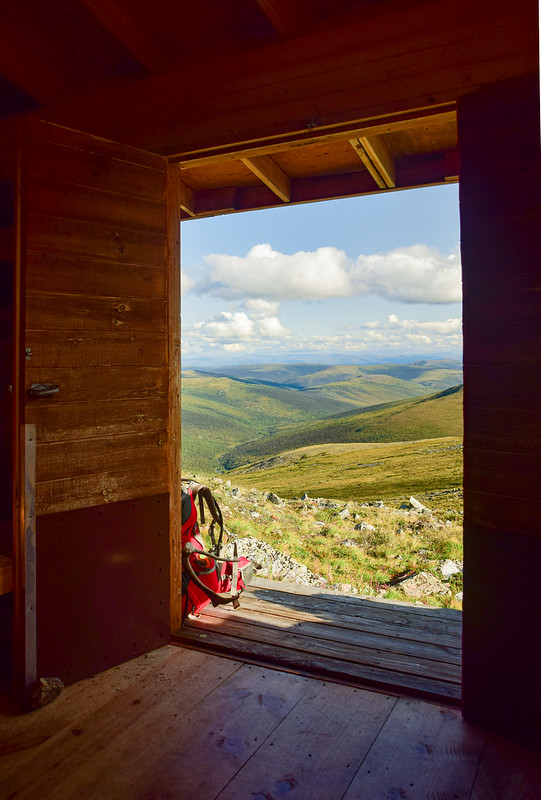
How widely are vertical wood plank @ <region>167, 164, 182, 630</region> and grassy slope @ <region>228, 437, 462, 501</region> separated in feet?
75.6

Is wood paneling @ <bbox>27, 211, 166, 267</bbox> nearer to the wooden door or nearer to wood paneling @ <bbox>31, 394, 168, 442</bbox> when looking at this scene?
the wooden door

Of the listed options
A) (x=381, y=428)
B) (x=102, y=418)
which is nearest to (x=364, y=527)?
(x=102, y=418)

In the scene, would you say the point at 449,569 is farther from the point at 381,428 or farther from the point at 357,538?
the point at 381,428

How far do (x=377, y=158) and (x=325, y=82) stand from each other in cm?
90

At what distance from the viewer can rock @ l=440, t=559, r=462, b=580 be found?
651 cm

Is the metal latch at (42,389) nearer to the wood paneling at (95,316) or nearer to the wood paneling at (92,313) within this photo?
the wood paneling at (95,316)

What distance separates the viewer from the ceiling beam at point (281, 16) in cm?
240

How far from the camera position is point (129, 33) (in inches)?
104

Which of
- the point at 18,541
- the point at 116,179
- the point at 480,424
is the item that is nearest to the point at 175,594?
the point at 18,541

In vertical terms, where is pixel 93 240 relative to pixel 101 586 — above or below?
above

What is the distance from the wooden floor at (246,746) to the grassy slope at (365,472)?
76.8ft

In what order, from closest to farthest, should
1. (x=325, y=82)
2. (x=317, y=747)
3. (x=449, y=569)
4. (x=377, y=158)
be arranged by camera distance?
(x=317, y=747), (x=325, y=82), (x=377, y=158), (x=449, y=569)

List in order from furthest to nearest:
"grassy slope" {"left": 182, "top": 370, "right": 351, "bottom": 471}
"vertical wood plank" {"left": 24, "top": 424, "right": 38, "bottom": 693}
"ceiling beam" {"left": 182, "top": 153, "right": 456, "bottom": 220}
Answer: "grassy slope" {"left": 182, "top": 370, "right": 351, "bottom": 471} < "ceiling beam" {"left": 182, "top": 153, "right": 456, "bottom": 220} < "vertical wood plank" {"left": 24, "top": 424, "right": 38, "bottom": 693}

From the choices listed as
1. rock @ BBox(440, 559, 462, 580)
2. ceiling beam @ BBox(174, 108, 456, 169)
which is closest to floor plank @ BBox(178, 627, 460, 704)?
ceiling beam @ BBox(174, 108, 456, 169)
